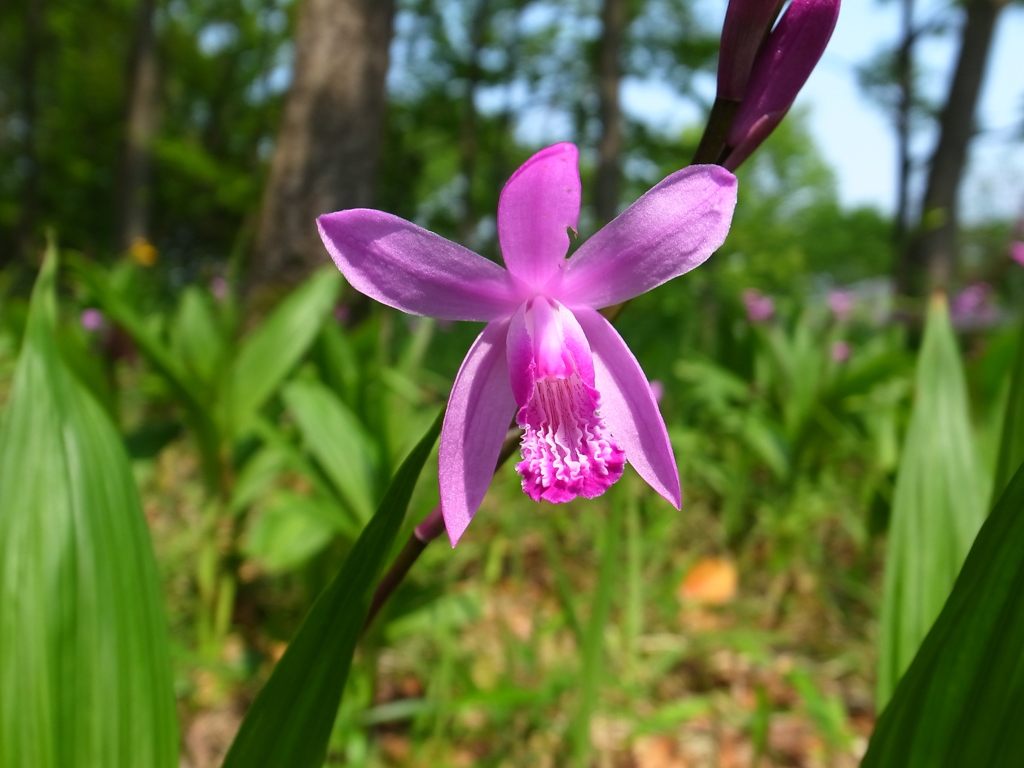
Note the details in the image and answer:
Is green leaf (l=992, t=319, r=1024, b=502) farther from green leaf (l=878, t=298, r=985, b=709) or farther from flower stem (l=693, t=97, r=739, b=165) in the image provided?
flower stem (l=693, t=97, r=739, b=165)

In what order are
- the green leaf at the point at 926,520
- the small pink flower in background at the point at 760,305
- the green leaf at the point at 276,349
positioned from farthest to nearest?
the small pink flower in background at the point at 760,305, the green leaf at the point at 276,349, the green leaf at the point at 926,520

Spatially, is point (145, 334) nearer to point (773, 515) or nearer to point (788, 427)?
point (773, 515)

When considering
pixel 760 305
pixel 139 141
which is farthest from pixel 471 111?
pixel 760 305

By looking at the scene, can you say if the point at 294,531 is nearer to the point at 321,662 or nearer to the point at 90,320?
the point at 321,662

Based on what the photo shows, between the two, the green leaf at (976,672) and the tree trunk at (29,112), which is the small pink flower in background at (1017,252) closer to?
the green leaf at (976,672)

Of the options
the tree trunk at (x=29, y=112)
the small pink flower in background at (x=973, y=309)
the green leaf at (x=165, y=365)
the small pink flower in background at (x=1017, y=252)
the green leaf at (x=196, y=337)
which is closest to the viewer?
the green leaf at (x=165, y=365)

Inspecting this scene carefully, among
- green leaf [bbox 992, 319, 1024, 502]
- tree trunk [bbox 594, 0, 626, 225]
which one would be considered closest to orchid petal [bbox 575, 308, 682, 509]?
green leaf [bbox 992, 319, 1024, 502]

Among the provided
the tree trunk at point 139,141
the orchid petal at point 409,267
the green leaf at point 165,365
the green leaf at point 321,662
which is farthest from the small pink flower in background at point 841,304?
the tree trunk at point 139,141
